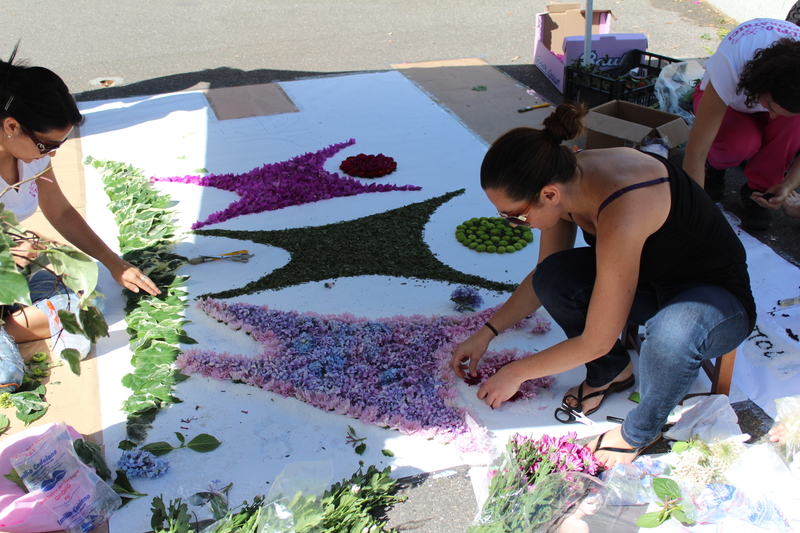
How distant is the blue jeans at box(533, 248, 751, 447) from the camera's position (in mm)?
1772

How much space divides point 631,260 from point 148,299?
6.92ft

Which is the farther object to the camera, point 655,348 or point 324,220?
point 324,220

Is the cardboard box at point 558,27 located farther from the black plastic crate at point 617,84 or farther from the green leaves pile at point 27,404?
the green leaves pile at point 27,404

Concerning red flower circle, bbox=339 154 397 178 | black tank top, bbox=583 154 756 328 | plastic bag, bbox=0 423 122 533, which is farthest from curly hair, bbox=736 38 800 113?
plastic bag, bbox=0 423 122 533

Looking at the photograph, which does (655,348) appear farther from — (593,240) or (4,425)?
(4,425)

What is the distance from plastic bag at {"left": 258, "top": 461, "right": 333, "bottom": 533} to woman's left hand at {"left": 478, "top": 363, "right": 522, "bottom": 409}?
60 cm

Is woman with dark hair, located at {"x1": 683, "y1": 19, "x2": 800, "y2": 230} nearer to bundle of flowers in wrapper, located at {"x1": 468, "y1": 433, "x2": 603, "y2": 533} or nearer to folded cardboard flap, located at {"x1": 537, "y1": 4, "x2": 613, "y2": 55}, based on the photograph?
bundle of flowers in wrapper, located at {"x1": 468, "y1": 433, "x2": 603, "y2": 533}

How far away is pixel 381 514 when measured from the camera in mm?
1868

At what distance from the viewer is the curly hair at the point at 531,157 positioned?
5.37ft

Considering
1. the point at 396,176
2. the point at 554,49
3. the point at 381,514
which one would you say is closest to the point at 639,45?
the point at 554,49

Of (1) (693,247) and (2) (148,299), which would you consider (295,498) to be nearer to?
(1) (693,247)

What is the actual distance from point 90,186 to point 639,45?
4.54 metres

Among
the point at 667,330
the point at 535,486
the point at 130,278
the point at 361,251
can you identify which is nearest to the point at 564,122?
the point at 667,330

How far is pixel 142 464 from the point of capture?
1.98 meters
